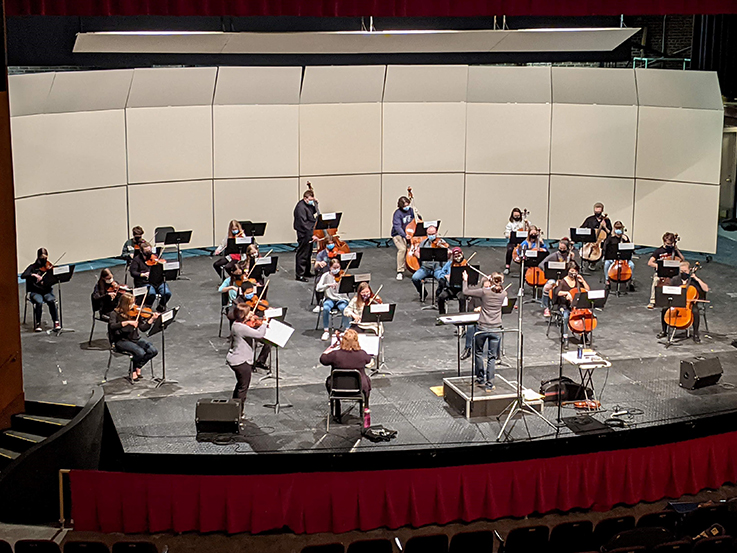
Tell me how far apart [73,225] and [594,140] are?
11.2 metres

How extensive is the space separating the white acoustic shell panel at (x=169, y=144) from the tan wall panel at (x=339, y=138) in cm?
212

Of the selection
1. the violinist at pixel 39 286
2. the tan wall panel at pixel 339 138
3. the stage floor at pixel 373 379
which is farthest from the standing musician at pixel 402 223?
the violinist at pixel 39 286

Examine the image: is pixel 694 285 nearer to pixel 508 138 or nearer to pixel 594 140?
pixel 594 140

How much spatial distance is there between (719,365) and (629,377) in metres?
1.20

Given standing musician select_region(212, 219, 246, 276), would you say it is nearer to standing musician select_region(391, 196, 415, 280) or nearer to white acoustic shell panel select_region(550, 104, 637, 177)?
standing musician select_region(391, 196, 415, 280)

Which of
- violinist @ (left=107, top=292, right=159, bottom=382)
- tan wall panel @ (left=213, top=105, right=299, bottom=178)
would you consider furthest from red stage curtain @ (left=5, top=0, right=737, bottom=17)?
tan wall panel @ (left=213, top=105, right=299, bottom=178)

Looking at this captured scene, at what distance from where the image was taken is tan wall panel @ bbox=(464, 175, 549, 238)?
22.3 meters

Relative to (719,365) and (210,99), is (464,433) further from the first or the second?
(210,99)

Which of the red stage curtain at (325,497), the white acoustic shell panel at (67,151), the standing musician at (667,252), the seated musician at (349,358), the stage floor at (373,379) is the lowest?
the red stage curtain at (325,497)

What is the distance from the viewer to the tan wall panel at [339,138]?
71.2 ft

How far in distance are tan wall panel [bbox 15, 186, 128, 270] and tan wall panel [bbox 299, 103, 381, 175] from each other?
13.5 feet

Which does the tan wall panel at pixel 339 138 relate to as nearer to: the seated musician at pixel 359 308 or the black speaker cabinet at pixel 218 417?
the seated musician at pixel 359 308

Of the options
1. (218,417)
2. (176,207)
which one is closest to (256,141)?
(176,207)

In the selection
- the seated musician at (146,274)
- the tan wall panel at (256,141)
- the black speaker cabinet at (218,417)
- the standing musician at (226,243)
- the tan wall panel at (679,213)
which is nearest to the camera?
the black speaker cabinet at (218,417)
